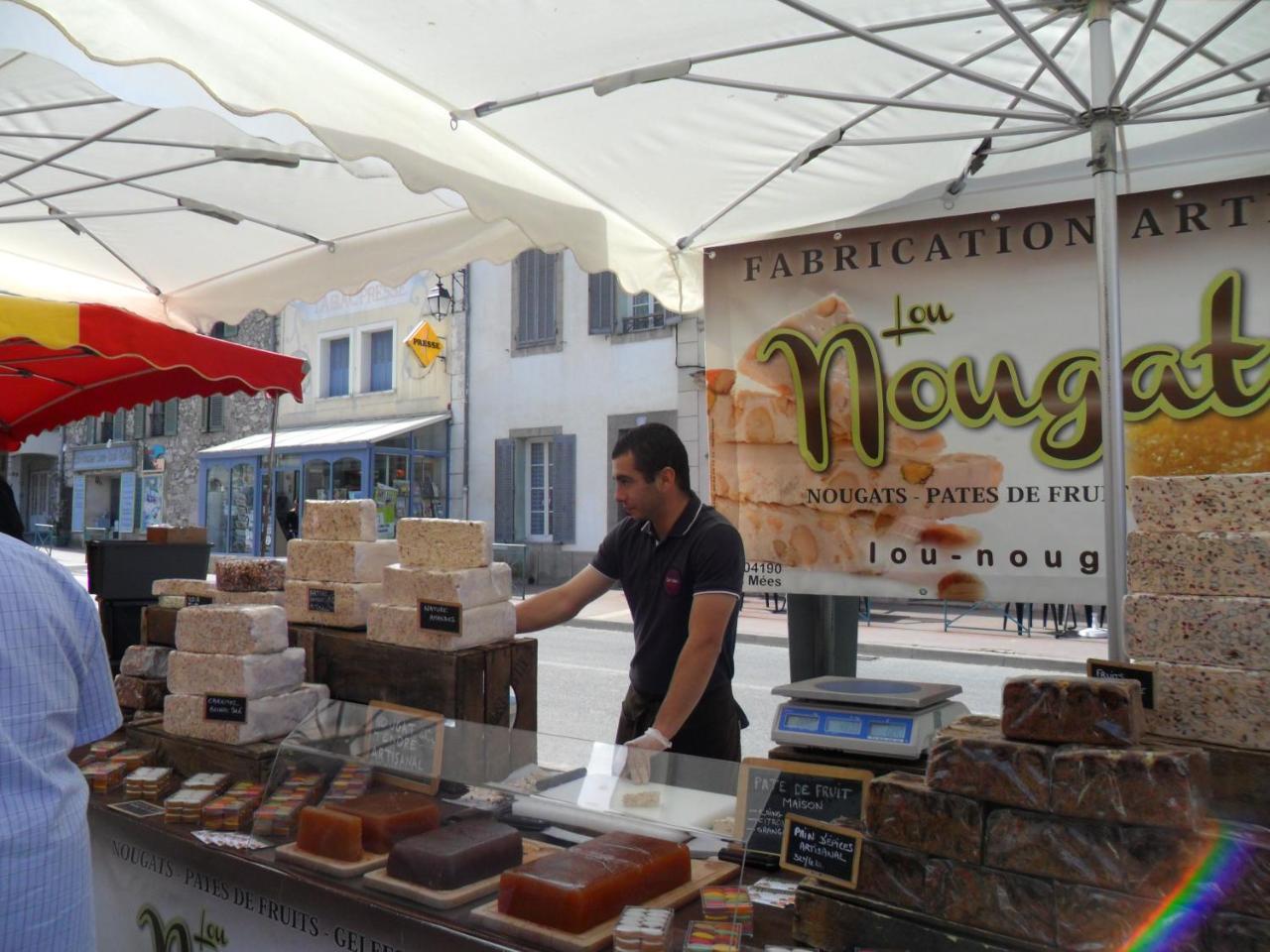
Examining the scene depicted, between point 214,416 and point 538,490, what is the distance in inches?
437

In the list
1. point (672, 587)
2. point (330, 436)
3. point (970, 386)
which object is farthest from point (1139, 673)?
point (330, 436)

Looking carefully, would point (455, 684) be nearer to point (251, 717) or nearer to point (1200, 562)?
point (251, 717)

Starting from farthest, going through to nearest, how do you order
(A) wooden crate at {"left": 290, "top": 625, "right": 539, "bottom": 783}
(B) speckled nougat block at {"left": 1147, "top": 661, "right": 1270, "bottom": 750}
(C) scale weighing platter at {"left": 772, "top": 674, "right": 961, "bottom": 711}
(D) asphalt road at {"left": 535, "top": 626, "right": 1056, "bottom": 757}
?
(D) asphalt road at {"left": 535, "top": 626, "right": 1056, "bottom": 757} < (A) wooden crate at {"left": 290, "top": 625, "right": 539, "bottom": 783} < (C) scale weighing platter at {"left": 772, "top": 674, "right": 961, "bottom": 711} < (B) speckled nougat block at {"left": 1147, "top": 661, "right": 1270, "bottom": 750}

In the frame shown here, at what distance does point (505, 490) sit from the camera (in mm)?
18422

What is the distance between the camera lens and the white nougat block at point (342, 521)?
9.89ft

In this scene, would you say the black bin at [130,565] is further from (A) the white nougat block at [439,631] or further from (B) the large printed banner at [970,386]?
(B) the large printed banner at [970,386]

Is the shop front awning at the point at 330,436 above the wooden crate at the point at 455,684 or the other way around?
above

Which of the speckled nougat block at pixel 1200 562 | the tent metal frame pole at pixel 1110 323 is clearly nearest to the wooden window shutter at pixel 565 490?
the tent metal frame pole at pixel 1110 323

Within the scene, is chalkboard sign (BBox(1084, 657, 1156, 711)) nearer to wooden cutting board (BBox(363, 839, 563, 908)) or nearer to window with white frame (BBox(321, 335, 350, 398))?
wooden cutting board (BBox(363, 839, 563, 908))

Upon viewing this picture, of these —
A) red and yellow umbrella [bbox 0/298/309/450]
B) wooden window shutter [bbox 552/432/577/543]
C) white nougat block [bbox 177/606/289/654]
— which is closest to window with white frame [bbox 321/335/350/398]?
wooden window shutter [bbox 552/432/577/543]

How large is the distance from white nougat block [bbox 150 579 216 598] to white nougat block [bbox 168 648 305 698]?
0.44m

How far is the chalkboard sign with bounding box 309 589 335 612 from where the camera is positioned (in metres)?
3.01

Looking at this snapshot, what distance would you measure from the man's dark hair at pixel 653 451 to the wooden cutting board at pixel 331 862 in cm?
145

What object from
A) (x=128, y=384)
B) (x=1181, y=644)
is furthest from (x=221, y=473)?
(x=1181, y=644)
